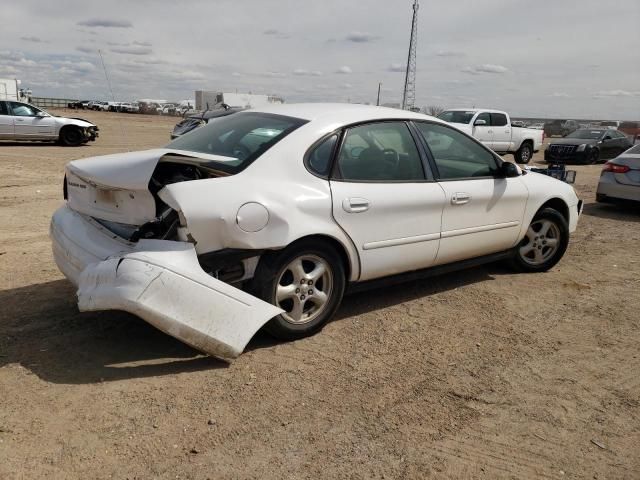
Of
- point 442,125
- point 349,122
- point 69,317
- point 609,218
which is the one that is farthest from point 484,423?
point 609,218

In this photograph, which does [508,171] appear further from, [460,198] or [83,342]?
[83,342]

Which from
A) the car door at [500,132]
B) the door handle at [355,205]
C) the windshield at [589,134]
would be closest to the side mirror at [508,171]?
the door handle at [355,205]

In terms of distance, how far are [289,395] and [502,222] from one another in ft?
Answer: 9.13

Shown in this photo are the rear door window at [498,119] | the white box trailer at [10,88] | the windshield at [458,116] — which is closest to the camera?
the windshield at [458,116]

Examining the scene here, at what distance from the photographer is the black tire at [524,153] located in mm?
20266

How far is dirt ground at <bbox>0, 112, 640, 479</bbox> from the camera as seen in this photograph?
104 inches

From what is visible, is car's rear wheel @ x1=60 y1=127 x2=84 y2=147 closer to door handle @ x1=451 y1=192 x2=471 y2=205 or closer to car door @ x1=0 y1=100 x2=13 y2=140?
car door @ x1=0 y1=100 x2=13 y2=140

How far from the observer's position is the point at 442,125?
15.7 ft

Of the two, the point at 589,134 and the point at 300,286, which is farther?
the point at 589,134

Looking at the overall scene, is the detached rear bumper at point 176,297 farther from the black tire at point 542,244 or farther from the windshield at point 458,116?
the windshield at point 458,116

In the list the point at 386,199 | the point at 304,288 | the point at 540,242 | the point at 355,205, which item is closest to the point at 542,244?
the point at 540,242

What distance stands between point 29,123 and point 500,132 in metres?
15.6

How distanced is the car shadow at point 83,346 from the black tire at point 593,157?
19.1m

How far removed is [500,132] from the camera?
19.2 meters
